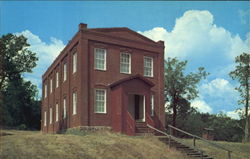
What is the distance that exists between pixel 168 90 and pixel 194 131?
676 inches

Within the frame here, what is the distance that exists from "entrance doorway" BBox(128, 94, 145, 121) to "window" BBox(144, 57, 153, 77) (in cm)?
243

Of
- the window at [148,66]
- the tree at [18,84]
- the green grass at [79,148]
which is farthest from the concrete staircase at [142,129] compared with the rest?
the tree at [18,84]

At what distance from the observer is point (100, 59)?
2589 cm

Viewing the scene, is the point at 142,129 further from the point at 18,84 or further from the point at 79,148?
the point at 18,84

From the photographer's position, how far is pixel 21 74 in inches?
2108

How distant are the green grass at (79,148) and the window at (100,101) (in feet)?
18.3

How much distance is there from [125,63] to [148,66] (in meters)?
2.36

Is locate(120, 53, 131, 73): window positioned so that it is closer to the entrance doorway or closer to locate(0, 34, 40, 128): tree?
the entrance doorway

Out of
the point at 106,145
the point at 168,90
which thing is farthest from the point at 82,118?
the point at 168,90

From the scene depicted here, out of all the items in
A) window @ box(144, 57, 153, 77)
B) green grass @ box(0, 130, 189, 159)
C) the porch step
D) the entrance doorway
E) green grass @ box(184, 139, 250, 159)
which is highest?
window @ box(144, 57, 153, 77)

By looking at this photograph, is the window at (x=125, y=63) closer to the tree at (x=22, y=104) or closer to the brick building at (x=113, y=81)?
the brick building at (x=113, y=81)

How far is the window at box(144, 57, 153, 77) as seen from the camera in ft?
93.3

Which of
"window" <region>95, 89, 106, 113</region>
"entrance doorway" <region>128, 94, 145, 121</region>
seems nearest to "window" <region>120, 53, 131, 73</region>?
"entrance doorway" <region>128, 94, 145, 121</region>

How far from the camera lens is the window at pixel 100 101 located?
25109mm
